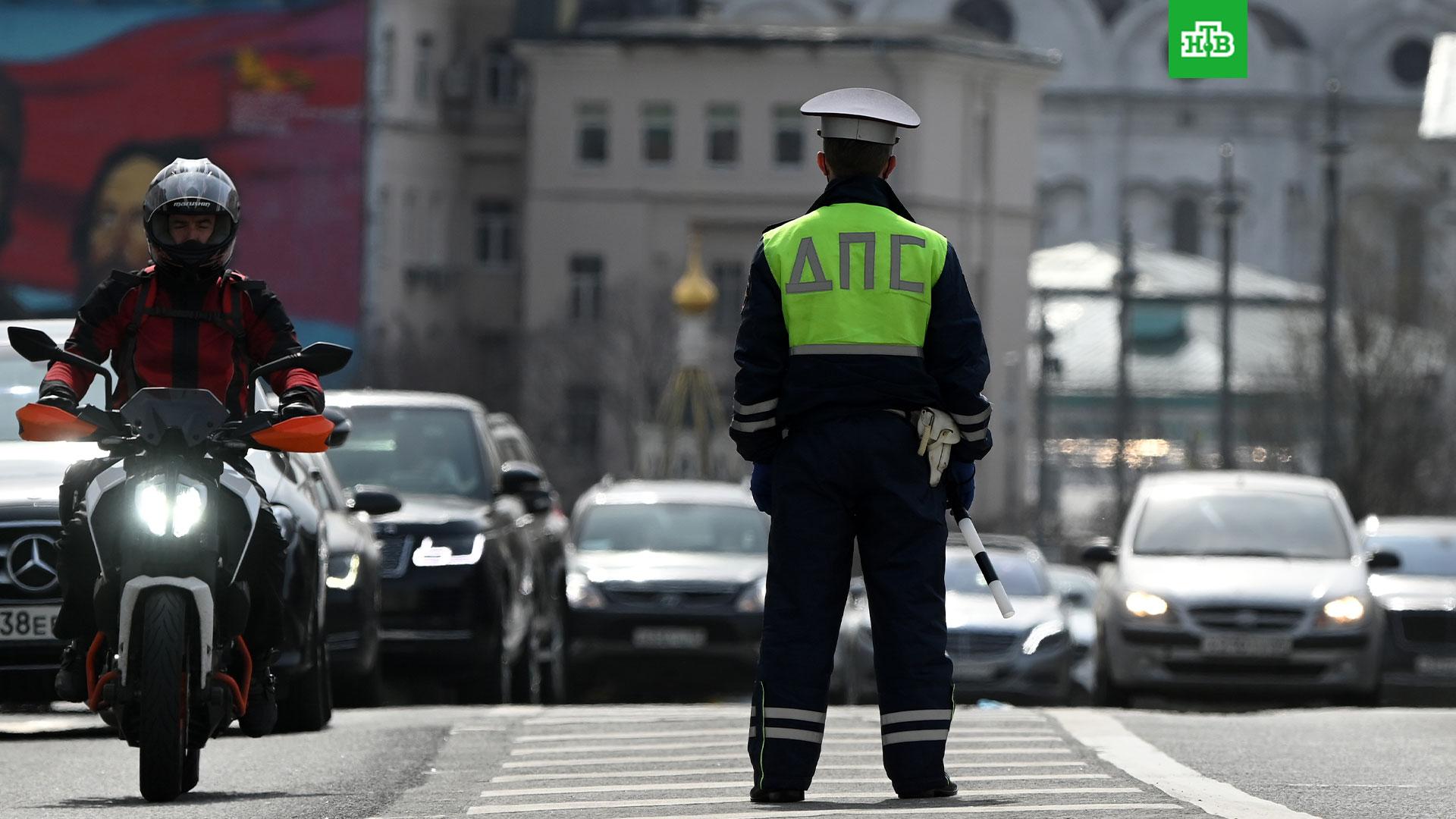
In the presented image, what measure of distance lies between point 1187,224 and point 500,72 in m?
43.4

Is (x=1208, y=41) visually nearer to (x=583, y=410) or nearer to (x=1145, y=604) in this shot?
(x=1145, y=604)

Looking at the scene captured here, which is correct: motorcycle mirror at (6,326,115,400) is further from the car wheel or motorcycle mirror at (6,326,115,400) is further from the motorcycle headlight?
the motorcycle headlight

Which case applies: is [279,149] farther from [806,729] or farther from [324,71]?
[806,729]

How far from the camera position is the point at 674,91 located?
97.8 meters

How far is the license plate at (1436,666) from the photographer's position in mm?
22938

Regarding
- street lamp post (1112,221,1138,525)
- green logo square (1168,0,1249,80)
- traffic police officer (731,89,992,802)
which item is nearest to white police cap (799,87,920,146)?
traffic police officer (731,89,992,802)

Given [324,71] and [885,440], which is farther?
[324,71]

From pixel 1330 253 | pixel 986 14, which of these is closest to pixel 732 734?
pixel 1330 253

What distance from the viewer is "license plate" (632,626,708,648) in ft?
71.6

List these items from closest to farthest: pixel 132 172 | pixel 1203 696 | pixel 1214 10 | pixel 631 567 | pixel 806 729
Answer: pixel 806 729 → pixel 1214 10 → pixel 1203 696 → pixel 631 567 → pixel 132 172

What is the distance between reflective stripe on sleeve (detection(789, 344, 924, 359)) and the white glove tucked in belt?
17cm

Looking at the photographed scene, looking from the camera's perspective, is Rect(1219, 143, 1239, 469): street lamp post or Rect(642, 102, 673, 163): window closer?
Rect(1219, 143, 1239, 469): street lamp post

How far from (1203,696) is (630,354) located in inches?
2834

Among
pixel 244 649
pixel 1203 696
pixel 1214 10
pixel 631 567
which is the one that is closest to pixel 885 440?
pixel 244 649
